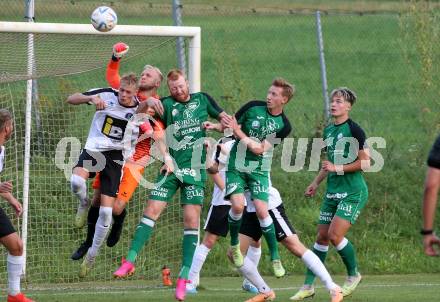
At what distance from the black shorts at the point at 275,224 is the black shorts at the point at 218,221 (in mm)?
205

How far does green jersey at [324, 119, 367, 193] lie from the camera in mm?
11289

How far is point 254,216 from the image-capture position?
11.9 metres

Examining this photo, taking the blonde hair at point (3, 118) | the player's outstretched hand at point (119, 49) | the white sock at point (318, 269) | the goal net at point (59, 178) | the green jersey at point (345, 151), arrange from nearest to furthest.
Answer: the blonde hair at point (3, 118), the white sock at point (318, 269), the green jersey at point (345, 151), the player's outstretched hand at point (119, 49), the goal net at point (59, 178)

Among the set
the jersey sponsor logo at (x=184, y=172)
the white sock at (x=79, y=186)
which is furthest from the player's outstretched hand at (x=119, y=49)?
the jersey sponsor logo at (x=184, y=172)

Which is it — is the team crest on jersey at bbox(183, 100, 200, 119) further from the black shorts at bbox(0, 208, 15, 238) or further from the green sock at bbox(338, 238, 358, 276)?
the green sock at bbox(338, 238, 358, 276)

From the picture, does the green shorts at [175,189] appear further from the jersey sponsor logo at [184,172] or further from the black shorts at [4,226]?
the black shorts at [4,226]

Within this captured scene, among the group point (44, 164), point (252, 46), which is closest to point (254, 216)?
point (44, 164)

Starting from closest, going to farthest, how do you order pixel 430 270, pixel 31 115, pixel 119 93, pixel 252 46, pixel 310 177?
1. pixel 119 93
2. pixel 31 115
3. pixel 430 270
4. pixel 310 177
5. pixel 252 46

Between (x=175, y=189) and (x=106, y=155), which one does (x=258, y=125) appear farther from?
(x=106, y=155)

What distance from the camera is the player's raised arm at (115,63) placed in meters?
11.5

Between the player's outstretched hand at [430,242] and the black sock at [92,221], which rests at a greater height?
the player's outstretched hand at [430,242]

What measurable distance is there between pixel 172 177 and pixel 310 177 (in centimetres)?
582

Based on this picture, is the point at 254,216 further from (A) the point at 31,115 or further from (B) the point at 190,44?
(A) the point at 31,115

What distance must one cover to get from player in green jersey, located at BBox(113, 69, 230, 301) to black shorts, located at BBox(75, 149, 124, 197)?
102 cm
